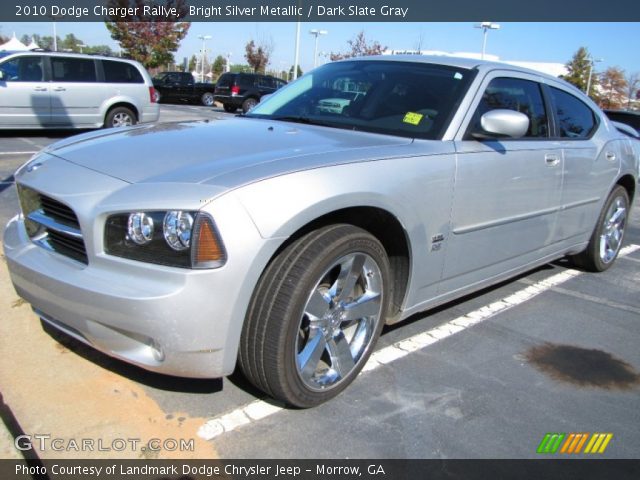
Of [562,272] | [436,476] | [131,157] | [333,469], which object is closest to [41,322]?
[131,157]

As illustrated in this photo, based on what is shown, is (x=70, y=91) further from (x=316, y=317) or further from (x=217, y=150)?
(x=316, y=317)

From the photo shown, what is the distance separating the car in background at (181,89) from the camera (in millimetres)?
26344

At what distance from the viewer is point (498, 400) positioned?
292cm

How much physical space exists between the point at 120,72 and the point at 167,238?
11698 millimetres

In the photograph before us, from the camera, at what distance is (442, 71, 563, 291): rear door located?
3211 mm

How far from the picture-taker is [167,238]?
7.18 feet

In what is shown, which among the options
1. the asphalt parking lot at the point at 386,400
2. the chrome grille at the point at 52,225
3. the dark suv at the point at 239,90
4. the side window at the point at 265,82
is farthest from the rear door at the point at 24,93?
the side window at the point at 265,82

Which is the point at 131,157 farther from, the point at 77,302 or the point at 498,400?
the point at 498,400

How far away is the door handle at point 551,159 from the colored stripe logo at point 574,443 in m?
1.85

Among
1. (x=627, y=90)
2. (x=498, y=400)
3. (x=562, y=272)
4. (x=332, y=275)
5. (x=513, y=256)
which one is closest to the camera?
(x=332, y=275)

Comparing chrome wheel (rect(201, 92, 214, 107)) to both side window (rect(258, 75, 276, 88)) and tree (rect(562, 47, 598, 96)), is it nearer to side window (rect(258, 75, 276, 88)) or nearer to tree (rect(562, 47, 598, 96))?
side window (rect(258, 75, 276, 88))

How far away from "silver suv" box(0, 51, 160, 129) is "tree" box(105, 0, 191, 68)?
2222cm

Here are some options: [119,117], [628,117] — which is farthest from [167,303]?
[628,117]

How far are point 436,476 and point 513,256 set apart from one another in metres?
1.93
